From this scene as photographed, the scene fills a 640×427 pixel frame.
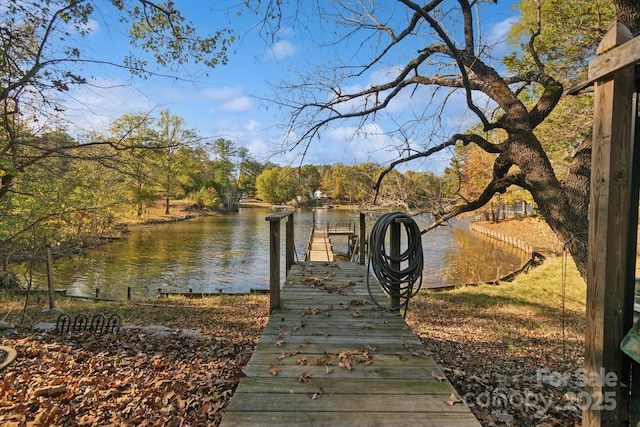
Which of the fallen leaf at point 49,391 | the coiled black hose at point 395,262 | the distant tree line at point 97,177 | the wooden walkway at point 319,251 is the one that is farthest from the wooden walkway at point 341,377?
the wooden walkway at point 319,251

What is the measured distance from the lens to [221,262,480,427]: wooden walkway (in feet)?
6.08

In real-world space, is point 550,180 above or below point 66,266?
above

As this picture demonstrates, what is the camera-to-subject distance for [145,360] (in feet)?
11.5

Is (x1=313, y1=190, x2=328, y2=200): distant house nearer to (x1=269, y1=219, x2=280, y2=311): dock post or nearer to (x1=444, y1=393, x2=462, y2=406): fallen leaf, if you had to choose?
(x1=269, y1=219, x2=280, y2=311): dock post

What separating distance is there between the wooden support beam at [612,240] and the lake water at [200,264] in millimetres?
6259

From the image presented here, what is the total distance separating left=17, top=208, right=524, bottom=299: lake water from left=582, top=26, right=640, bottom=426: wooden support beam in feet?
20.5

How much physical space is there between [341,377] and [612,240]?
5.89 ft

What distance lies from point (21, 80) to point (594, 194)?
5469 millimetres

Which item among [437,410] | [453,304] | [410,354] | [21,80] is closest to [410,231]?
[410,354]

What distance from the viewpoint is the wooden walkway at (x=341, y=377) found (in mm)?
1854

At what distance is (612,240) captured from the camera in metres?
1.61

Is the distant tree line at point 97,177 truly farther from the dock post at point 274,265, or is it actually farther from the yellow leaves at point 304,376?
the yellow leaves at point 304,376

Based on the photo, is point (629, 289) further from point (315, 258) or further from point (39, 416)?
point (315, 258)

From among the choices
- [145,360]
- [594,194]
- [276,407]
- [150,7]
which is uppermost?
[150,7]
